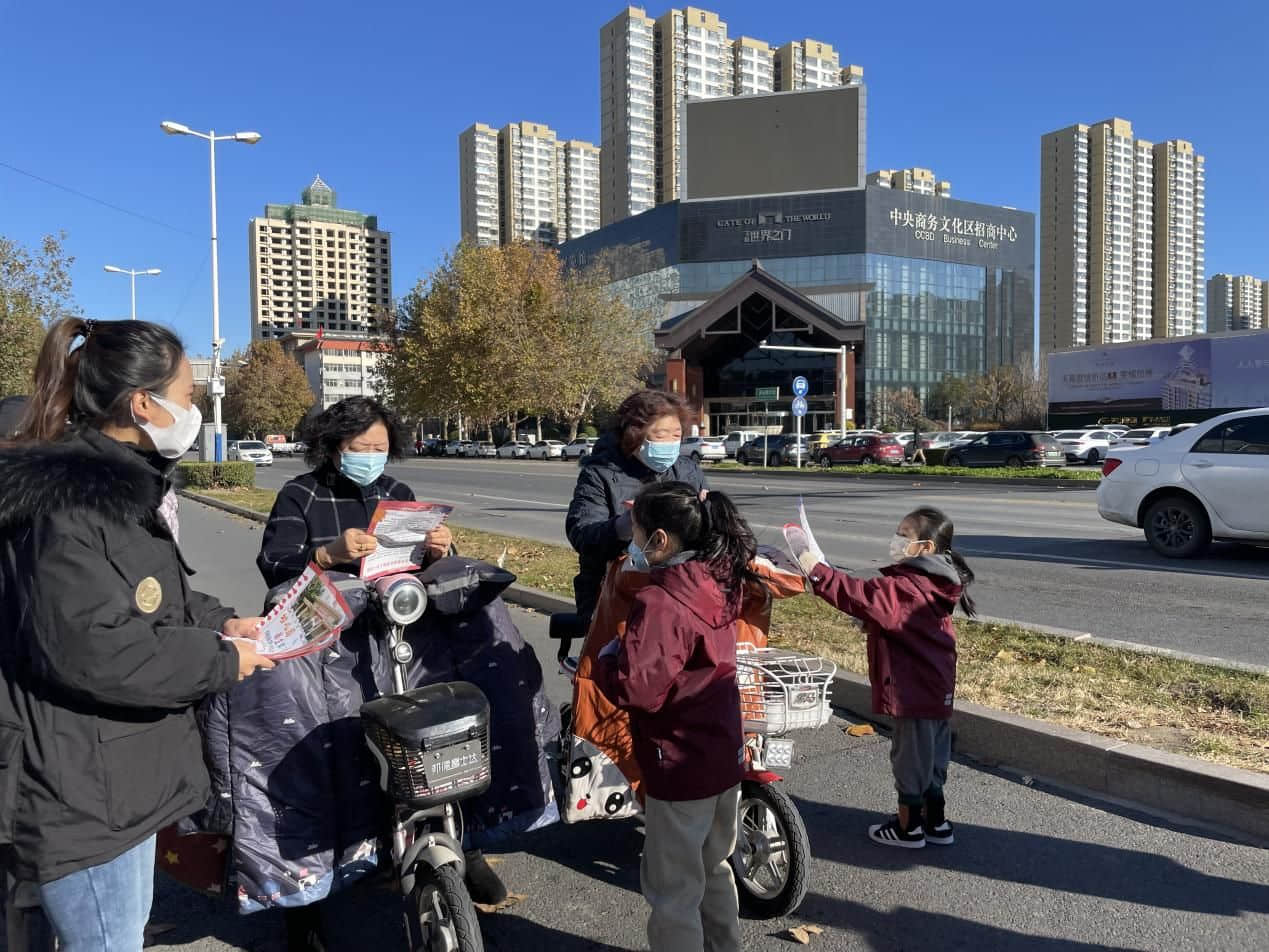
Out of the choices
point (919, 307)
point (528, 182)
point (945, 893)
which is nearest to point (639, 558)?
point (945, 893)

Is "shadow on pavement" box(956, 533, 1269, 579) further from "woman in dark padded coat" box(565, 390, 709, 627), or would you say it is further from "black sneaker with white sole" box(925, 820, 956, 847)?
"woman in dark padded coat" box(565, 390, 709, 627)

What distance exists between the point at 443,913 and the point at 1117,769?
3.10m

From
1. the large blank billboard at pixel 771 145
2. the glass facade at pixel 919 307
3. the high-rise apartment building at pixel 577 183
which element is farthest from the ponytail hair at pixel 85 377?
the high-rise apartment building at pixel 577 183

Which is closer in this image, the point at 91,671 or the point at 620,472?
the point at 91,671

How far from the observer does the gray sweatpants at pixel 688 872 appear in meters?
2.57

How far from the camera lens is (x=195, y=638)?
199 cm

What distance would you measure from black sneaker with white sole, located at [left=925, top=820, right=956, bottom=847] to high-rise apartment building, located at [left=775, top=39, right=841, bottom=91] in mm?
158761

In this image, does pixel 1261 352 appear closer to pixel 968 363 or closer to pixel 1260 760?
pixel 1260 760

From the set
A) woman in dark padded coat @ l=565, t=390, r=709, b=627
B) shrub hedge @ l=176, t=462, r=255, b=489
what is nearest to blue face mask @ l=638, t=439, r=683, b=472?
woman in dark padded coat @ l=565, t=390, r=709, b=627

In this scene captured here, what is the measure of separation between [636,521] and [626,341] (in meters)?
57.0

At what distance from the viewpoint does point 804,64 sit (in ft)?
488

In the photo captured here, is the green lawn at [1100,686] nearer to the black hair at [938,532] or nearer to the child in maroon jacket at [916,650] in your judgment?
the child in maroon jacket at [916,650]

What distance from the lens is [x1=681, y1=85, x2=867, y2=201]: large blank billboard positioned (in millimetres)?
81938

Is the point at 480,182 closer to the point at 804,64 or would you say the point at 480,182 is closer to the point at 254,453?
the point at 804,64
